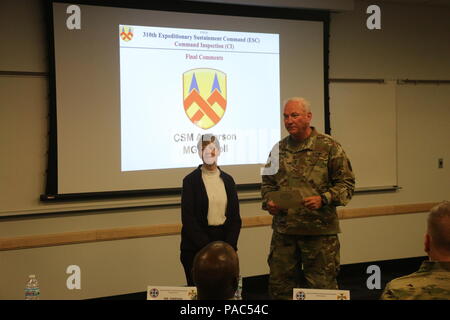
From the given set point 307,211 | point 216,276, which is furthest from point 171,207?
point 216,276

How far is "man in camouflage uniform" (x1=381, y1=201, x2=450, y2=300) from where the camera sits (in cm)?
152

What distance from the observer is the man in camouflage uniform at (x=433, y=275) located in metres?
1.52

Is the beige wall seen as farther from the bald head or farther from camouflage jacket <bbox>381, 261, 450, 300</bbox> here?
camouflage jacket <bbox>381, 261, 450, 300</bbox>

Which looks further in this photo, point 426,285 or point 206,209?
point 206,209

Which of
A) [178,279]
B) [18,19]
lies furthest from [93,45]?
[178,279]

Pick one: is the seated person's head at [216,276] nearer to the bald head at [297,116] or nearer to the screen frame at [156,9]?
the bald head at [297,116]

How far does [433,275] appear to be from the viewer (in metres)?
1.55

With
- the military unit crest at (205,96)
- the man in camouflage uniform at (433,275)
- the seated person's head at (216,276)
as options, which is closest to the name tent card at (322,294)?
the man in camouflage uniform at (433,275)

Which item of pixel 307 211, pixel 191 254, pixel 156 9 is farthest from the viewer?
pixel 156 9

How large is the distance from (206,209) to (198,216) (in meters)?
0.06

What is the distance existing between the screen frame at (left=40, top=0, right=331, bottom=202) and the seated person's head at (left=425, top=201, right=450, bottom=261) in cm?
297

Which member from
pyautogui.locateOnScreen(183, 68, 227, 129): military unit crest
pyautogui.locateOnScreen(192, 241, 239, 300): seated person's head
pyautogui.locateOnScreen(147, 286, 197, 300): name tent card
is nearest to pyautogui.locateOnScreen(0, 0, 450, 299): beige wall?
pyautogui.locateOnScreen(183, 68, 227, 129): military unit crest

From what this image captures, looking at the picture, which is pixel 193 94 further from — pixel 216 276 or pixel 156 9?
pixel 216 276
